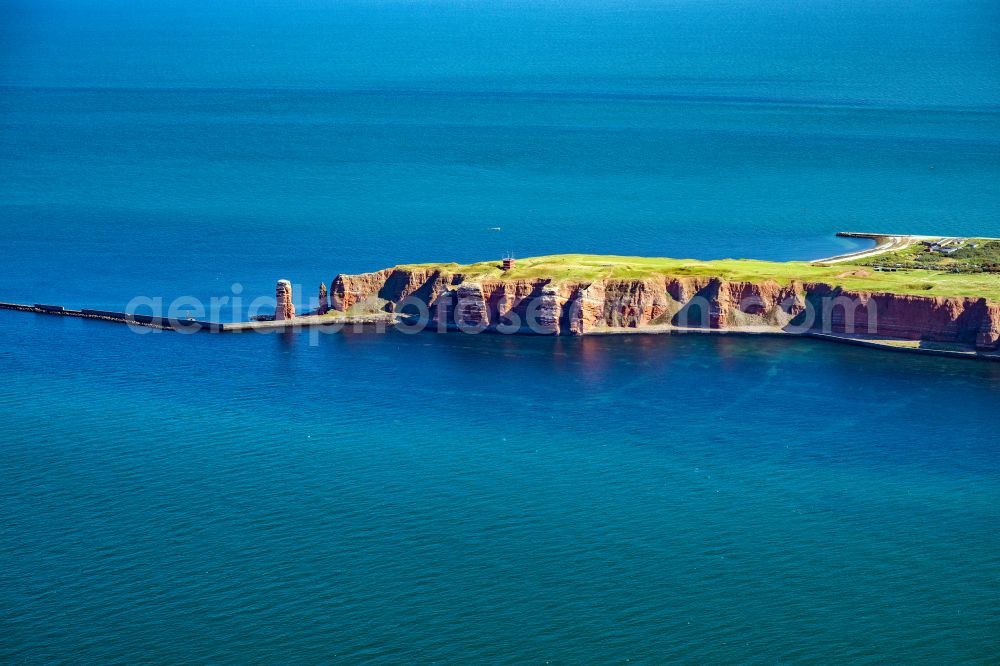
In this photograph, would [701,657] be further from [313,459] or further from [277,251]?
[277,251]

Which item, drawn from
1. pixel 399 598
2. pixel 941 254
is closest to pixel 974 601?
pixel 399 598

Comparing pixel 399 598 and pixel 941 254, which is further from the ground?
pixel 941 254

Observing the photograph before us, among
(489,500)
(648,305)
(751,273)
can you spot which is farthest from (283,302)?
(489,500)

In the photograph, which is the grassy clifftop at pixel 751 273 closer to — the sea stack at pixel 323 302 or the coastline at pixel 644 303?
the coastline at pixel 644 303

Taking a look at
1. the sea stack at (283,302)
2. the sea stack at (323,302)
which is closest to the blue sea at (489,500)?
the sea stack at (283,302)

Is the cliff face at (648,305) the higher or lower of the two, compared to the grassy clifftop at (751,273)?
lower

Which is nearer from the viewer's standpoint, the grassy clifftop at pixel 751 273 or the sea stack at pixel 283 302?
the grassy clifftop at pixel 751 273

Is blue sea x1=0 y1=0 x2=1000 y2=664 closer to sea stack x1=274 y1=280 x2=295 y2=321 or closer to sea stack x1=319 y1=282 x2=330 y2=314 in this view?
sea stack x1=274 y1=280 x2=295 y2=321
